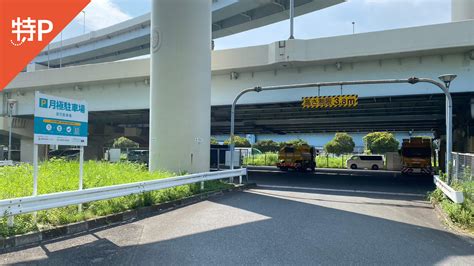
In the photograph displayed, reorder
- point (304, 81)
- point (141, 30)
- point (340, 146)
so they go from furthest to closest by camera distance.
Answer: point (340, 146), point (141, 30), point (304, 81)

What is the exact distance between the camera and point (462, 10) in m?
25.5

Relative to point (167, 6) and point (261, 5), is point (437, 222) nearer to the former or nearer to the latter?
point (167, 6)

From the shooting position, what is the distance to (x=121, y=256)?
6.07 m

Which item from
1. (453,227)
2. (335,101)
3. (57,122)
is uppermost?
(335,101)

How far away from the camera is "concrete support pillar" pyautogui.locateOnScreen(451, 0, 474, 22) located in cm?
2489

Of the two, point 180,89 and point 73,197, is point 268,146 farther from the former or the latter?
point 73,197

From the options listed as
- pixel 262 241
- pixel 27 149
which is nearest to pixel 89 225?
pixel 262 241

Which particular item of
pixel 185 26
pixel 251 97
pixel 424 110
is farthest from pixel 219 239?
pixel 424 110

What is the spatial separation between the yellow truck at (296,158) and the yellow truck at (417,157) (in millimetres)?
8158

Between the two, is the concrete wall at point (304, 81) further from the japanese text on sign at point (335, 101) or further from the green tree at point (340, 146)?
the green tree at point (340, 146)

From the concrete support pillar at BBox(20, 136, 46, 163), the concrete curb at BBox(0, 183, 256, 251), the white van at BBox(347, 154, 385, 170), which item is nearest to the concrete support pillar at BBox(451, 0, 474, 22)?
the white van at BBox(347, 154, 385, 170)

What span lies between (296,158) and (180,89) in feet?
68.6

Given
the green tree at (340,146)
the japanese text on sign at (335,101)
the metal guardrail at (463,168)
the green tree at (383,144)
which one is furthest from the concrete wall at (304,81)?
the green tree at (340,146)

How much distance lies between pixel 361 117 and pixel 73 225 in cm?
2632
